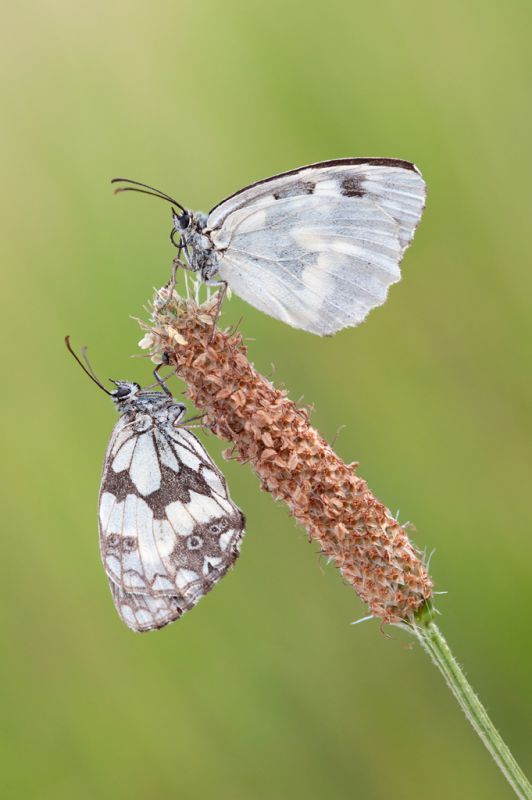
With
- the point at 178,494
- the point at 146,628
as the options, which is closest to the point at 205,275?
the point at 178,494

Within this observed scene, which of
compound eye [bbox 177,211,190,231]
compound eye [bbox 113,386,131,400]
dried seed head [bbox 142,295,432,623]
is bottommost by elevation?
dried seed head [bbox 142,295,432,623]

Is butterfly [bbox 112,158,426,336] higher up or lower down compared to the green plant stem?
higher up

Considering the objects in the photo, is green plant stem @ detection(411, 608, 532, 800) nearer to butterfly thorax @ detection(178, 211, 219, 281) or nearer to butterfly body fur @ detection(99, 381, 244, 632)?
butterfly body fur @ detection(99, 381, 244, 632)

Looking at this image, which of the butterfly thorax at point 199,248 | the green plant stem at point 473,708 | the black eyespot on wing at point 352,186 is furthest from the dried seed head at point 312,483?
the black eyespot on wing at point 352,186

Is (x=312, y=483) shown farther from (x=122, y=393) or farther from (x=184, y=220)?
(x=184, y=220)

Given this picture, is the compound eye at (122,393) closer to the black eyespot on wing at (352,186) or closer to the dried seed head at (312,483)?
the dried seed head at (312,483)

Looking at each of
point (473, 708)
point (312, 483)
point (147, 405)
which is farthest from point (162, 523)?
point (473, 708)

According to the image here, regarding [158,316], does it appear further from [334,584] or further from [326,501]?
[334,584]

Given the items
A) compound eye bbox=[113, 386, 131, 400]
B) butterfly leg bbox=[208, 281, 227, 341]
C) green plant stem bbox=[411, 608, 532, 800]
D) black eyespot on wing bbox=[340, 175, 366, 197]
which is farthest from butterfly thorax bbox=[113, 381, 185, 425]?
green plant stem bbox=[411, 608, 532, 800]
